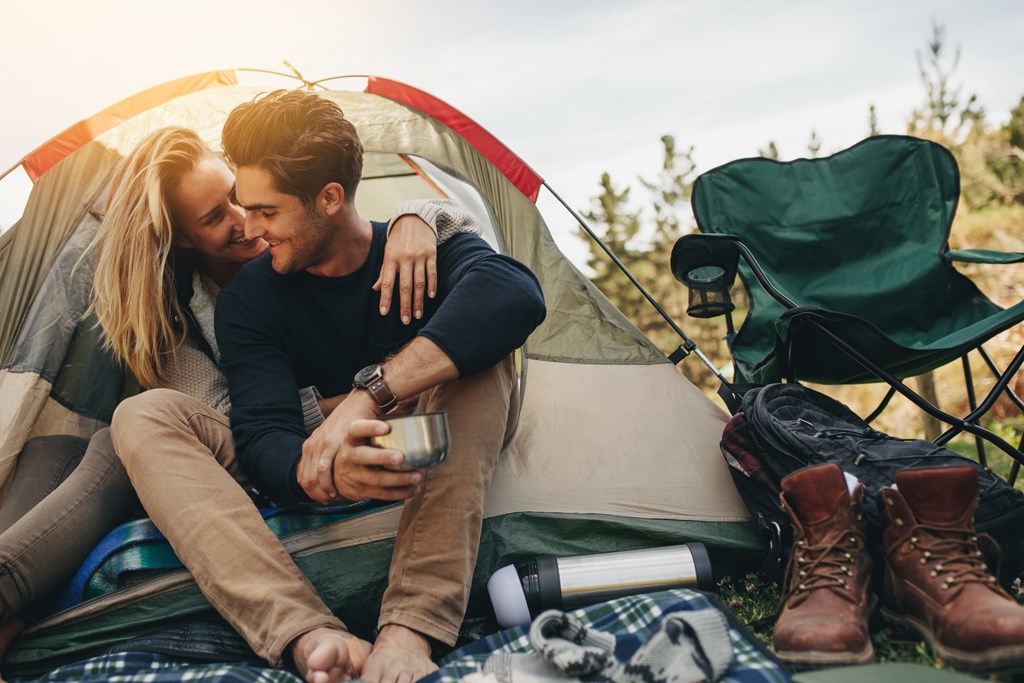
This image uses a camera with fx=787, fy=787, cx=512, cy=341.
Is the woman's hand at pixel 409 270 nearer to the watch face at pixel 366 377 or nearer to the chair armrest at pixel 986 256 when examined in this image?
the watch face at pixel 366 377

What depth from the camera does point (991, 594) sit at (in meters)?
1.22

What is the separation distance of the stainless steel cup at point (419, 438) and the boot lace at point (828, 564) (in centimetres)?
69

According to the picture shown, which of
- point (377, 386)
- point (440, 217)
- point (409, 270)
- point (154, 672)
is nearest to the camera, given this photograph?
point (154, 672)

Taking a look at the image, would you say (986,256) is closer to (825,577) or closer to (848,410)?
(848,410)

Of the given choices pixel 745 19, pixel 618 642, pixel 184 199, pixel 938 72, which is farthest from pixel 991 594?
pixel 745 19

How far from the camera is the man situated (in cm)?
141

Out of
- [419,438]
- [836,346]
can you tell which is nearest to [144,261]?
[419,438]

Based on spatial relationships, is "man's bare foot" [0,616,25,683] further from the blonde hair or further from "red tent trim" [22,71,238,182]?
"red tent trim" [22,71,238,182]

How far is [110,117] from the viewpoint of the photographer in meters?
2.41

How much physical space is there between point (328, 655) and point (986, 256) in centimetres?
207

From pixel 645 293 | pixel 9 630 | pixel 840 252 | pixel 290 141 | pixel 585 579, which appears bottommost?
pixel 9 630

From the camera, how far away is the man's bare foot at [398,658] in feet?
4.21

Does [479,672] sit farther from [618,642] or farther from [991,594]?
[991,594]

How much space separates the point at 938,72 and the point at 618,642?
33.1 ft
